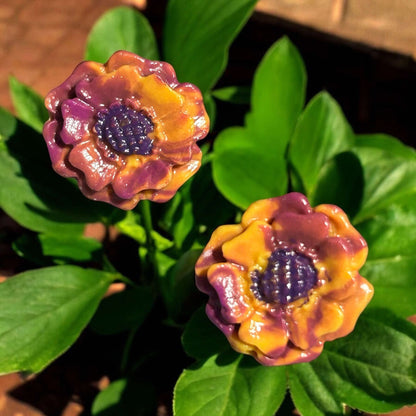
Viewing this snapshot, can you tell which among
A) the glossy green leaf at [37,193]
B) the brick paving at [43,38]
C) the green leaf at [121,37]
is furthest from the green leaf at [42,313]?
the brick paving at [43,38]

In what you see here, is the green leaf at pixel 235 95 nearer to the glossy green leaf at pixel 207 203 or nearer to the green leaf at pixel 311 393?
the glossy green leaf at pixel 207 203

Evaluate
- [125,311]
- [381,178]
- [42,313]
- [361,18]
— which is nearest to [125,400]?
[125,311]

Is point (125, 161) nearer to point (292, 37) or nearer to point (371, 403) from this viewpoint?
point (371, 403)

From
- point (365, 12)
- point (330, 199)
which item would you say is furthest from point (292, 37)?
point (330, 199)

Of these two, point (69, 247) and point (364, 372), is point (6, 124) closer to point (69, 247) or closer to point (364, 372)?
point (69, 247)

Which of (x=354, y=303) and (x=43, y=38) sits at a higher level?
(x=354, y=303)
